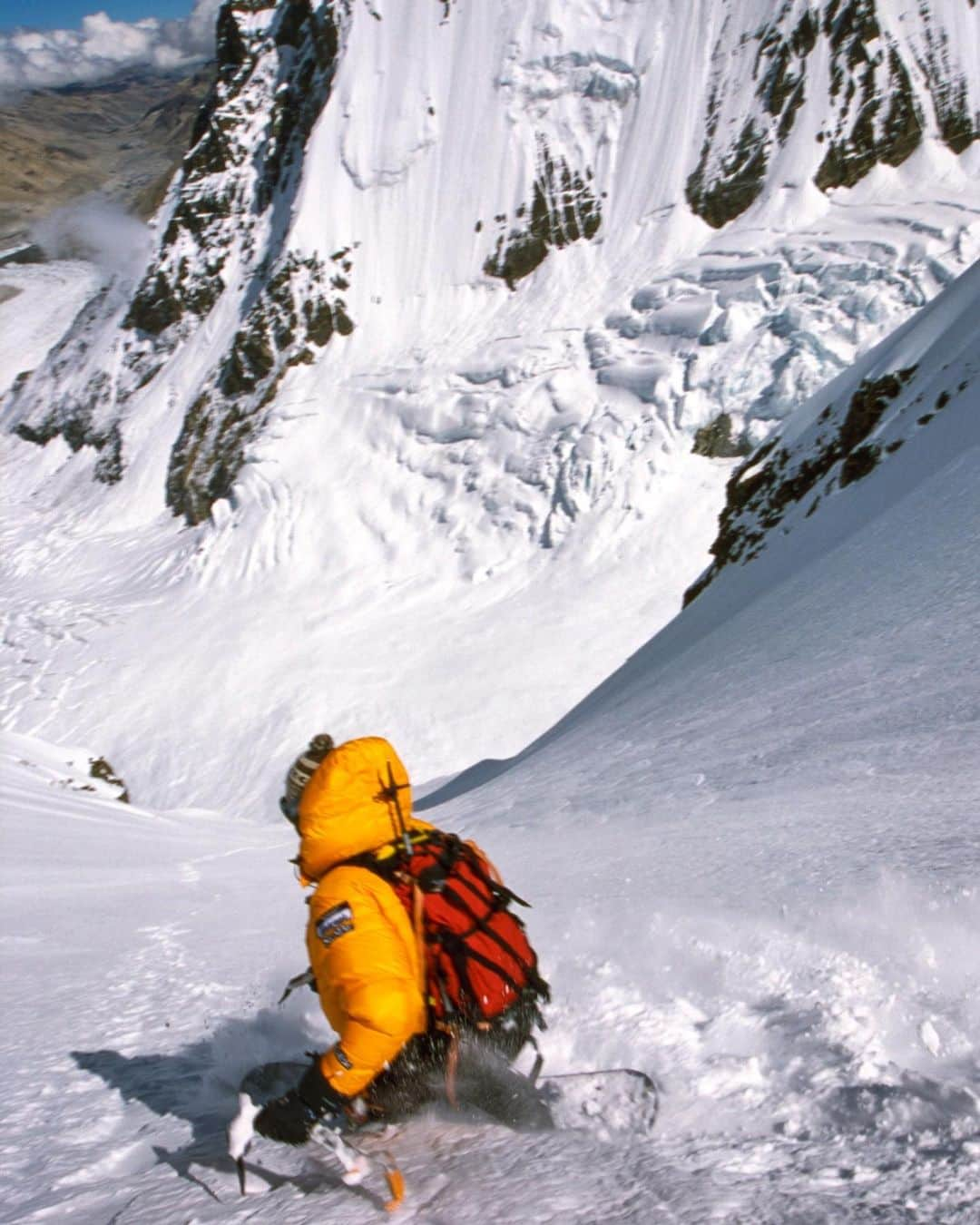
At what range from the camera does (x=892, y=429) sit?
11.9 meters

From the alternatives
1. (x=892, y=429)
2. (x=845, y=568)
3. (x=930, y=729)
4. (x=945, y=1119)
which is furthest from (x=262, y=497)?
(x=945, y=1119)

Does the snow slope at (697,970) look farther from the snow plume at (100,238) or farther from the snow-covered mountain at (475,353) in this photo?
the snow plume at (100,238)

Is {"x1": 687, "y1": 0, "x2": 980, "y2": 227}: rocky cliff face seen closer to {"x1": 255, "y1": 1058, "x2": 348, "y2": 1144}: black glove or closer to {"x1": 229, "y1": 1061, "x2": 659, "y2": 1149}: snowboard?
{"x1": 229, "y1": 1061, "x2": 659, "y2": 1149}: snowboard

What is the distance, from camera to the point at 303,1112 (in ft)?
7.66

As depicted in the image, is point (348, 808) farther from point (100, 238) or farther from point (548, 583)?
point (100, 238)

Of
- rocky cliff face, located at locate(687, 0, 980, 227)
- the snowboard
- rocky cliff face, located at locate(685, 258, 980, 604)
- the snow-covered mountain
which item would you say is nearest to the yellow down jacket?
the snowboard

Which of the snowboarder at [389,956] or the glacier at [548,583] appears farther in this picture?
the glacier at [548,583]

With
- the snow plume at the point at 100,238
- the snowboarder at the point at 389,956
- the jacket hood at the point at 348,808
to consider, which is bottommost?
the snowboarder at the point at 389,956

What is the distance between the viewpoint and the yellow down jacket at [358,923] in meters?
2.30

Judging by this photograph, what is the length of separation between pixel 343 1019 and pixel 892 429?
37.1ft

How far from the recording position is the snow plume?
59156 mm

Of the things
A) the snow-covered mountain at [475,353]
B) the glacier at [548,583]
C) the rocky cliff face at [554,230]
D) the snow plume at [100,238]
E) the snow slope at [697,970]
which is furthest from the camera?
the snow plume at [100,238]

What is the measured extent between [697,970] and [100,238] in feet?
252

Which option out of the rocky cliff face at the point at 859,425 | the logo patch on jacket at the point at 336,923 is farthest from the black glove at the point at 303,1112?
the rocky cliff face at the point at 859,425
